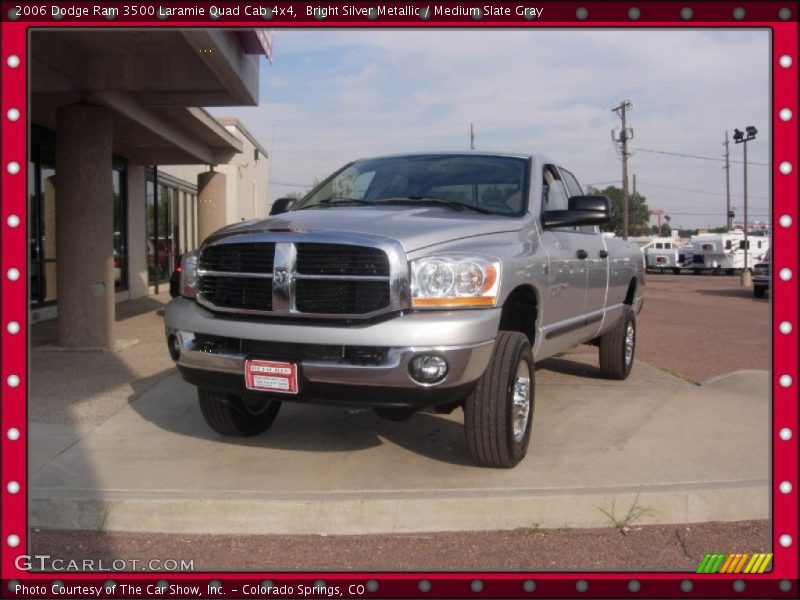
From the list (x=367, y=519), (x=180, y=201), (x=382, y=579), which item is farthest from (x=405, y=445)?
(x=180, y=201)

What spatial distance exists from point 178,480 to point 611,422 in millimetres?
3102

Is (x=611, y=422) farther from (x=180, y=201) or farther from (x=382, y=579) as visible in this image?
(x=180, y=201)

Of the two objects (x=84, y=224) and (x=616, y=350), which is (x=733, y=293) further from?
(x=84, y=224)

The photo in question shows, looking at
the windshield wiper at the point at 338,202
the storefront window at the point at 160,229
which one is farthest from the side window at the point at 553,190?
the storefront window at the point at 160,229

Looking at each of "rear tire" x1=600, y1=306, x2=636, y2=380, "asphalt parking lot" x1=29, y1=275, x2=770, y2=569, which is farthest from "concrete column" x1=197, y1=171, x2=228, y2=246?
"rear tire" x1=600, y1=306, x2=636, y2=380

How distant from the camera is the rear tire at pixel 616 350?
23.7 feet

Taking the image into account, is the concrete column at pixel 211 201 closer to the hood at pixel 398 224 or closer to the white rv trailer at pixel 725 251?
the hood at pixel 398 224

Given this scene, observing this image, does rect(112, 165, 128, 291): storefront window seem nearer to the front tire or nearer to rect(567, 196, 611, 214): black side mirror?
rect(567, 196, 611, 214): black side mirror

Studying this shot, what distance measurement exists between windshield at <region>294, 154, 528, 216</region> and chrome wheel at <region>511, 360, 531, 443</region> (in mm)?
1083

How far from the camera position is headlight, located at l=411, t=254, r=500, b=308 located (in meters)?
3.81

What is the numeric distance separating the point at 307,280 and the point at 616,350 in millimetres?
4201

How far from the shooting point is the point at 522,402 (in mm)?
4543

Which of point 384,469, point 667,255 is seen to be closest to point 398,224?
point 384,469

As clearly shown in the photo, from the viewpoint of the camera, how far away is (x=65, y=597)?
2.28 meters
